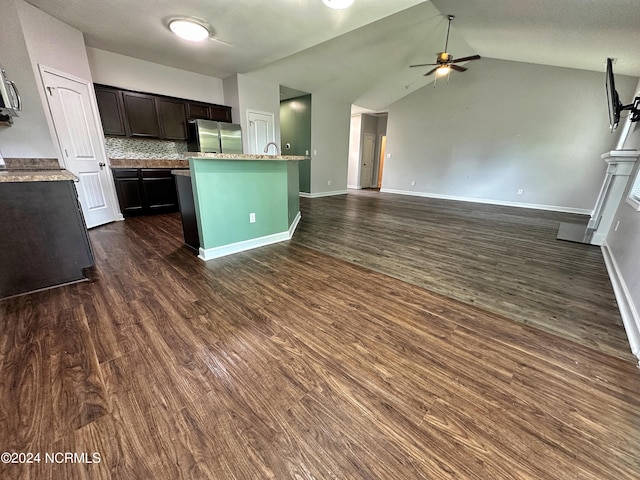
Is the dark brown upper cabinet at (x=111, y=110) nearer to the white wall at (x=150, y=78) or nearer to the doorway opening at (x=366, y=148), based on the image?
the white wall at (x=150, y=78)

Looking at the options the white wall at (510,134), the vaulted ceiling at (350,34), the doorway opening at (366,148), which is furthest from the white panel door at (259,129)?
the white wall at (510,134)

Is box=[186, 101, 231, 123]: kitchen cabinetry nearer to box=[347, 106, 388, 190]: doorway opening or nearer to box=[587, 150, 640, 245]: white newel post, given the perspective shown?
box=[347, 106, 388, 190]: doorway opening

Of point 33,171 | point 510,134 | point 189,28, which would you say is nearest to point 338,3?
point 189,28

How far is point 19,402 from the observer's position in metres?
1.13

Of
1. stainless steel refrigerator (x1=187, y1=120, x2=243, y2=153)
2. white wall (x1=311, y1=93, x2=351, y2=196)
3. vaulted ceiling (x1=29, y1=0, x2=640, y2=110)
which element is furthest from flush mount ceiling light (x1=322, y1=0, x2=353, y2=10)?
white wall (x1=311, y1=93, x2=351, y2=196)

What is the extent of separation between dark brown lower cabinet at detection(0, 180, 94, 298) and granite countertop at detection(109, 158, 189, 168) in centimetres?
261

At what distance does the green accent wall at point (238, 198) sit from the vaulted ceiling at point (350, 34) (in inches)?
67.8

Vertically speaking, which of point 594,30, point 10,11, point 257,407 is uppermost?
point 594,30

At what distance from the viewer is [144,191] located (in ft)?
14.8

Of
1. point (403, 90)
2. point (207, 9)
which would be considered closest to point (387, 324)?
point (207, 9)

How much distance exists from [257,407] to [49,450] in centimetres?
76

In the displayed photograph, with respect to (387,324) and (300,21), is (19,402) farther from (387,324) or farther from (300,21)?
(300,21)

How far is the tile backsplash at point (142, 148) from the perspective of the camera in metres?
4.43

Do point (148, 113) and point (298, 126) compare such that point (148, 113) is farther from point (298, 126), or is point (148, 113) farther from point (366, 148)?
point (366, 148)
